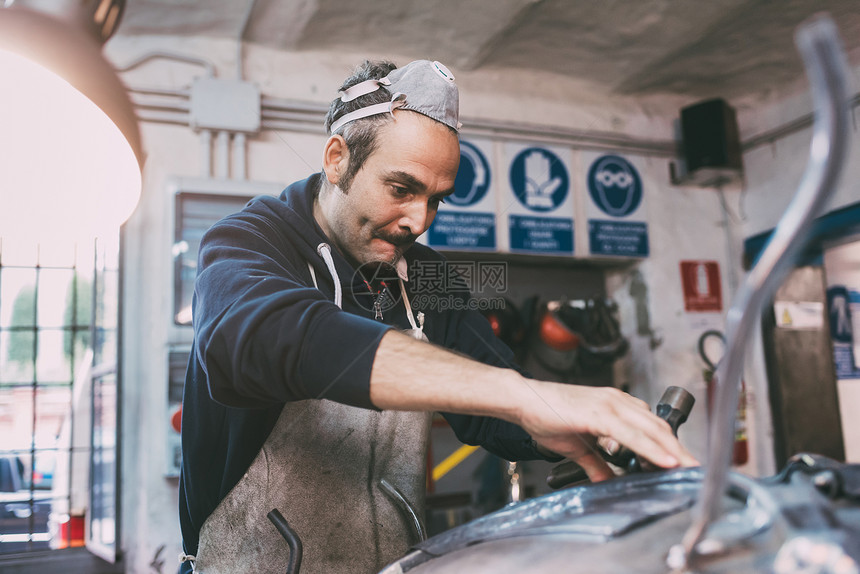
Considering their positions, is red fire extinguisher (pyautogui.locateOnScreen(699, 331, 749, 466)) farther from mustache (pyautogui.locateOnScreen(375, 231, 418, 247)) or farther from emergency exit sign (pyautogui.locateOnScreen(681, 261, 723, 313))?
mustache (pyautogui.locateOnScreen(375, 231, 418, 247))

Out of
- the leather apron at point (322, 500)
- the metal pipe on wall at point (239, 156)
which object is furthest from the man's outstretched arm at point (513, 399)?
the metal pipe on wall at point (239, 156)

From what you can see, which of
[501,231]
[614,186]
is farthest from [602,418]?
[614,186]

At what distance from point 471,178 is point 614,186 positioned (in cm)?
87

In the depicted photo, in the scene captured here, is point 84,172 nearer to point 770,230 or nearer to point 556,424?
point 556,424

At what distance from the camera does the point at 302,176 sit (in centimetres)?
302

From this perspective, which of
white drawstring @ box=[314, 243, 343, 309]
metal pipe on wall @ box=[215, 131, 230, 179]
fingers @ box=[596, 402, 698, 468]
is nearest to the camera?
fingers @ box=[596, 402, 698, 468]

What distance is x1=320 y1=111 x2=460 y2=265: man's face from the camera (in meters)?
1.21

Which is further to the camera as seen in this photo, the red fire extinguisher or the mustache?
the red fire extinguisher

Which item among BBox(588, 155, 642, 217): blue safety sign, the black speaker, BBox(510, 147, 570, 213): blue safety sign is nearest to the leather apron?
BBox(510, 147, 570, 213): blue safety sign

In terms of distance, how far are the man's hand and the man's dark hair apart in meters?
0.70

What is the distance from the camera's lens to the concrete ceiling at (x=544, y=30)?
2.75 meters

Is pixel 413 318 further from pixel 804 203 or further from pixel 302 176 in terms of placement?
pixel 302 176

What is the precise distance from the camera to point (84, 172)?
2.27ft

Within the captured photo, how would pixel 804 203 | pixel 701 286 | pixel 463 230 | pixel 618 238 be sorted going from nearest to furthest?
pixel 804 203 < pixel 463 230 < pixel 618 238 < pixel 701 286
